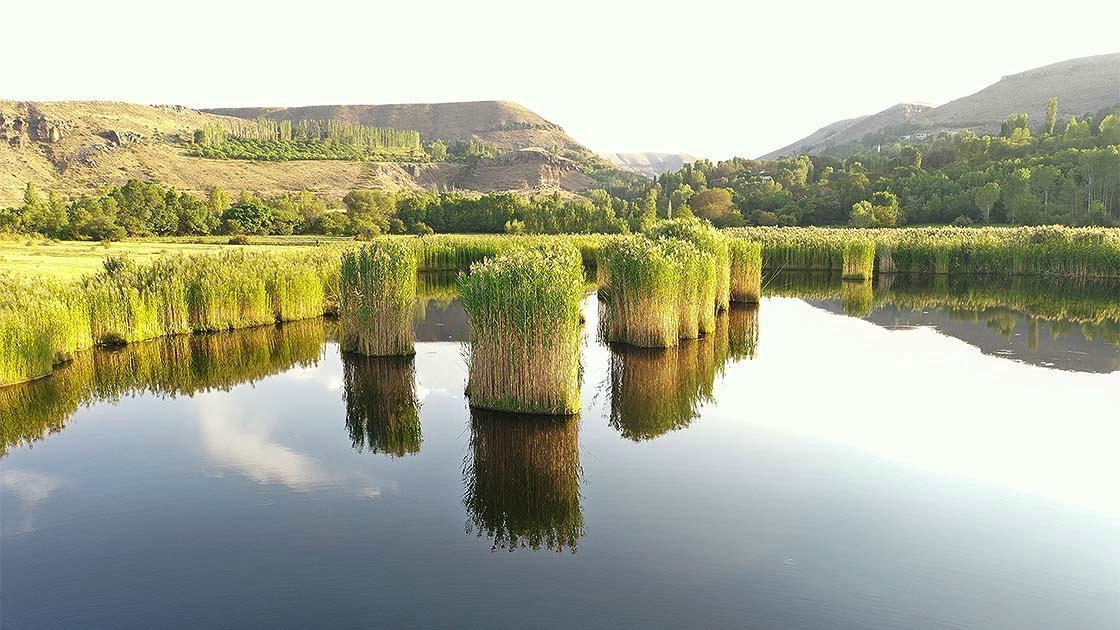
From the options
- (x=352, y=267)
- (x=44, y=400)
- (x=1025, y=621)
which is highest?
(x=352, y=267)

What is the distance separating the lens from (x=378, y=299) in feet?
58.1

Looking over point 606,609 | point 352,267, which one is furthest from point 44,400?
point 606,609

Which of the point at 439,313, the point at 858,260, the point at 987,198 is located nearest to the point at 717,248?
the point at 439,313

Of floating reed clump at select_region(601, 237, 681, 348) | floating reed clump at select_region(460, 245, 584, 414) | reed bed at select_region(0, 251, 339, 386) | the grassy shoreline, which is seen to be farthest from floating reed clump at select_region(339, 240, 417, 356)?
floating reed clump at select_region(601, 237, 681, 348)

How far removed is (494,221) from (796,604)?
62276 millimetres

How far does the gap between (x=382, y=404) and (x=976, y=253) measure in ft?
122

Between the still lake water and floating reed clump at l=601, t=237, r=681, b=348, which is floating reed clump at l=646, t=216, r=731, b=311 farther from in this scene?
the still lake water

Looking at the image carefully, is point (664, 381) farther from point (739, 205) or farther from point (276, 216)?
point (739, 205)

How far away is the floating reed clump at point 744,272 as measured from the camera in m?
29.4

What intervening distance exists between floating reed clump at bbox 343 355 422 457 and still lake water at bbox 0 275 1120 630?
3.3 inches

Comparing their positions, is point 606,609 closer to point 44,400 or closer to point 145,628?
point 145,628

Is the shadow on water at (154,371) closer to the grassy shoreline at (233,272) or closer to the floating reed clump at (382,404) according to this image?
the grassy shoreline at (233,272)

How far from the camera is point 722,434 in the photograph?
41.8ft

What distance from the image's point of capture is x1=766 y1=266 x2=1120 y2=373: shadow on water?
20.4m
